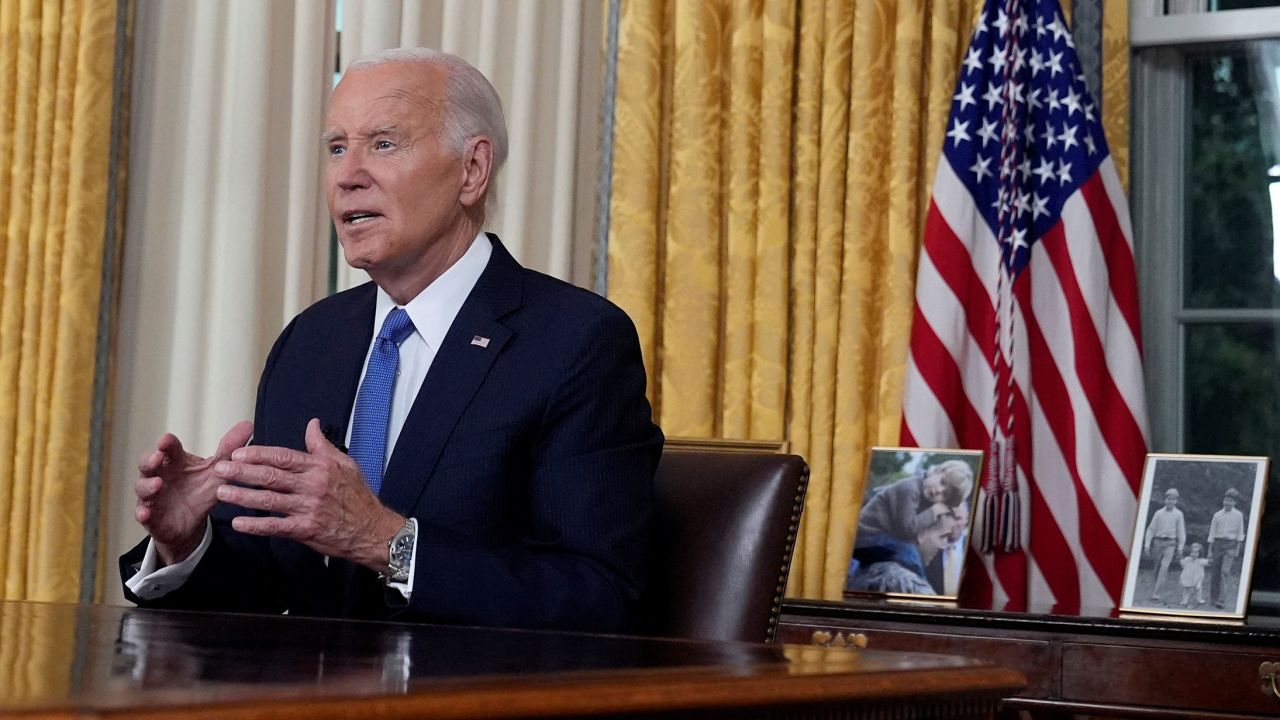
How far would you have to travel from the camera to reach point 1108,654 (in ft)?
9.90

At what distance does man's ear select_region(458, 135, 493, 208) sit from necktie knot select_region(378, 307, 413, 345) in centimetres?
22

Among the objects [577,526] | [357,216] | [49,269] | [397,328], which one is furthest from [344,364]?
[49,269]

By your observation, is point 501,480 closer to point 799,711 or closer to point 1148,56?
point 799,711

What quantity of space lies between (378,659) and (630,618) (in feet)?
3.10

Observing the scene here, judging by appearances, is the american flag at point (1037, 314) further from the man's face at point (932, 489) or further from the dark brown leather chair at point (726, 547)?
the dark brown leather chair at point (726, 547)

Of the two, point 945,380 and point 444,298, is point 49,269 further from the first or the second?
point 945,380

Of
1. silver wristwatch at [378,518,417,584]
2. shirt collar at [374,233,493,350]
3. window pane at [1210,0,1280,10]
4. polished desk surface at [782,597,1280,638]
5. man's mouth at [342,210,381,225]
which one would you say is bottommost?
polished desk surface at [782,597,1280,638]

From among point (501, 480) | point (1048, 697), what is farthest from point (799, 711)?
point (1048, 697)

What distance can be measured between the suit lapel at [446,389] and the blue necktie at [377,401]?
81 mm

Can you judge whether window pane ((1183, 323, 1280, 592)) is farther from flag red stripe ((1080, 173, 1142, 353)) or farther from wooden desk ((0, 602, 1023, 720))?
wooden desk ((0, 602, 1023, 720))

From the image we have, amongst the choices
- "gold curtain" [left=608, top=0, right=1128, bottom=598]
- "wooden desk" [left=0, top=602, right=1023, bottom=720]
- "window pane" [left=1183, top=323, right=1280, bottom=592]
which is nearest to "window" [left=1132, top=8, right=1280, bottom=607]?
"window pane" [left=1183, top=323, right=1280, bottom=592]

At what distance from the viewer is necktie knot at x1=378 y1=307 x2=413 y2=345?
2.43 meters

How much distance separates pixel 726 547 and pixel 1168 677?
4.26ft

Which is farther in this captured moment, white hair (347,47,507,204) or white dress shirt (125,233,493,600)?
white hair (347,47,507,204)
